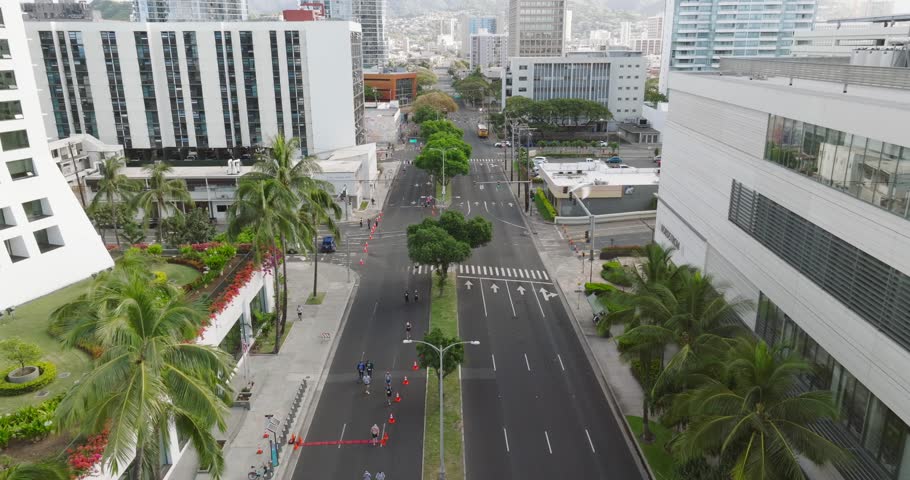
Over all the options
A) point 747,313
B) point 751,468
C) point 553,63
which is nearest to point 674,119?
point 747,313

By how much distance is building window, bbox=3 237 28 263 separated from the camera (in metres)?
36.5

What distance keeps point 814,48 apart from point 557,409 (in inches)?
4517

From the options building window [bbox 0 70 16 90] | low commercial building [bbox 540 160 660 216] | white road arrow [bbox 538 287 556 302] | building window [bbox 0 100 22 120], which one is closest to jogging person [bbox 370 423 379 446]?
white road arrow [bbox 538 287 556 302]

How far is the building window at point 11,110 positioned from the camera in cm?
3678

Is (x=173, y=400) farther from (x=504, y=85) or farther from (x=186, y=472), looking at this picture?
(x=504, y=85)

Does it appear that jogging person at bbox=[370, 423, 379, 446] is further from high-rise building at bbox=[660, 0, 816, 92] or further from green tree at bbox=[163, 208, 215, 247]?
high-rise building at bbox=[660, 0, 816, 92]

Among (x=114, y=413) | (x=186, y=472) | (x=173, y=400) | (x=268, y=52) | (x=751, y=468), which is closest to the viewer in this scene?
(x=114, y=413)

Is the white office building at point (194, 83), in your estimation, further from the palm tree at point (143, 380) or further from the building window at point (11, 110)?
the palm tree at point (143, 380)

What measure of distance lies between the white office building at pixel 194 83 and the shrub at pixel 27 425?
7022 centimetres

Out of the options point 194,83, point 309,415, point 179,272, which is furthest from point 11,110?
point 194,83

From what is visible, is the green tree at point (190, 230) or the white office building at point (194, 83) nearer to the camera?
the green tree at point (190, 230)

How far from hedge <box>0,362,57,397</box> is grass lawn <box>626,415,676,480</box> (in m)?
29.5

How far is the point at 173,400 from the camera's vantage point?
60.6 ft

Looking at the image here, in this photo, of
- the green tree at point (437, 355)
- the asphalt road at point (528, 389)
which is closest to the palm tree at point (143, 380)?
the asphalt road at point (528, 389)
